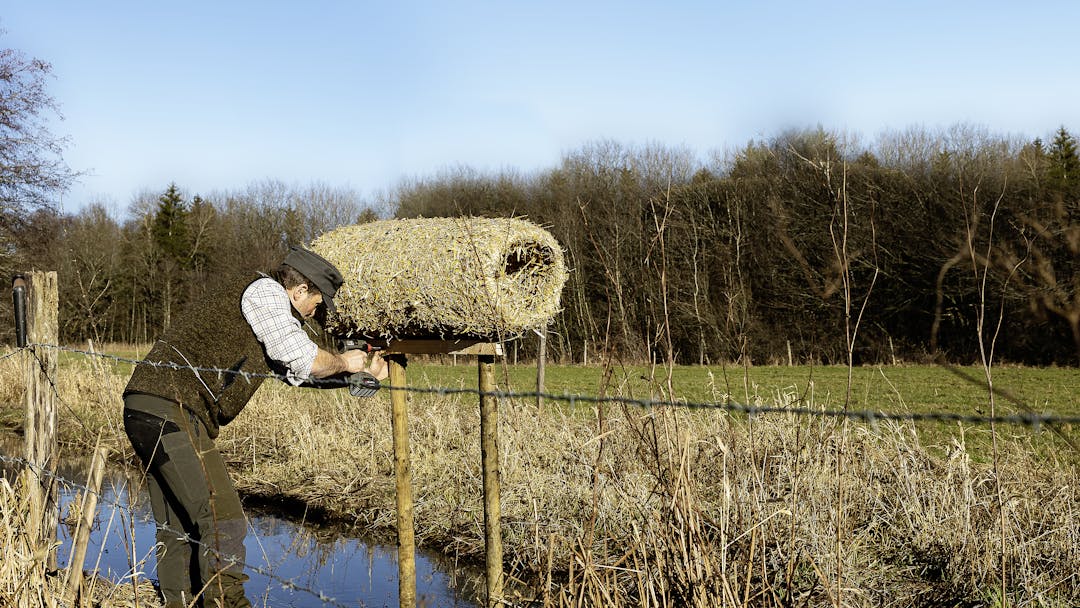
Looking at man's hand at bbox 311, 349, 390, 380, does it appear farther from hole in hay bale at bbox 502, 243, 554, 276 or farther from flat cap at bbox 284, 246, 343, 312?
hole in hay bale at bbox 502, 243, 554, 276

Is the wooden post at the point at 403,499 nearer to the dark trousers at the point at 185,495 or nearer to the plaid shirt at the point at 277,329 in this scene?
the plaid shirt at the point at 277,329

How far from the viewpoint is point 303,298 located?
4125 millimetres

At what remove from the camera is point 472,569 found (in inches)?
271

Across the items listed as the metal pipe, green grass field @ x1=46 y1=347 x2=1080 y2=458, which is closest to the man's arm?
the metal pipe

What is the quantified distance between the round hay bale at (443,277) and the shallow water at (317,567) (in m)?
2.02

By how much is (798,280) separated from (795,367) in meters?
3.19

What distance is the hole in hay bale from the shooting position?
457 centimetres

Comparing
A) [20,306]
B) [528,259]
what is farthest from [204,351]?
[528,259]

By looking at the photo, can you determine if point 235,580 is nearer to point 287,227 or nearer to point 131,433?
point 131,433

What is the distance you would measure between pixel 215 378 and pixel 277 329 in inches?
17.9

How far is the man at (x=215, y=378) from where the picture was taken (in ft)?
12.7

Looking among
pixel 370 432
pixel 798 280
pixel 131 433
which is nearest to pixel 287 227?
pixel 798 280

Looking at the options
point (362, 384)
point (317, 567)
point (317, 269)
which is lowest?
point (317, 567)

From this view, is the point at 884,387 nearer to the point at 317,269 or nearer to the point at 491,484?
the point at 491,484
